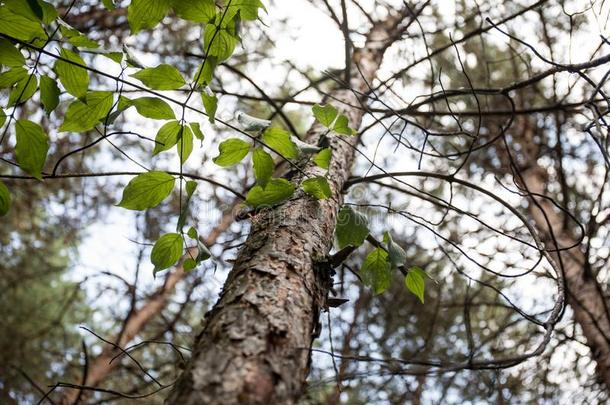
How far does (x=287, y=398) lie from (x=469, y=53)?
5.33 m

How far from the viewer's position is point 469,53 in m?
5.43

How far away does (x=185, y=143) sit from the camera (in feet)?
4.49

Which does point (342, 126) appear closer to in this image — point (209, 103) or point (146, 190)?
point (209, 103)

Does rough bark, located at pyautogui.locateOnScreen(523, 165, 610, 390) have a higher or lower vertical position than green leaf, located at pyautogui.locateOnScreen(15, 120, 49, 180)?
higher

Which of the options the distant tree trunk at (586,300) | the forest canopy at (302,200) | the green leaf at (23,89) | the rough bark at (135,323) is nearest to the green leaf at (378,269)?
the forest canopy at (302,200)

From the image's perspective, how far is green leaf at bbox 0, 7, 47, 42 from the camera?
3.60ft

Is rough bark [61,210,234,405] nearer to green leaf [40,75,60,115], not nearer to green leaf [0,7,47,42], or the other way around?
green leaf [40,75,60,115]

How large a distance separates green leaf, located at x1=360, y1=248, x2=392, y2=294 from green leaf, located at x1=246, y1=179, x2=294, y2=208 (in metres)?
0.39

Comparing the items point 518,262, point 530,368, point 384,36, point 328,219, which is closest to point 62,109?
point 384,36

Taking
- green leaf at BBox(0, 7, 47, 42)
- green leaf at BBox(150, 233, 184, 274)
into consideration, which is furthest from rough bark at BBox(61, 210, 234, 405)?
green leaf at BBox(0, 7, 47, 42)

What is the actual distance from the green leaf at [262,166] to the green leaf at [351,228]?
1.11 ft

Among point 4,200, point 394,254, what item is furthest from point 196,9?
point 394,254

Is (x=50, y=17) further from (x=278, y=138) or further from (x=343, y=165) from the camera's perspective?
(x=343, y=165)

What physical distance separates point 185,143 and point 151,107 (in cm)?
14
